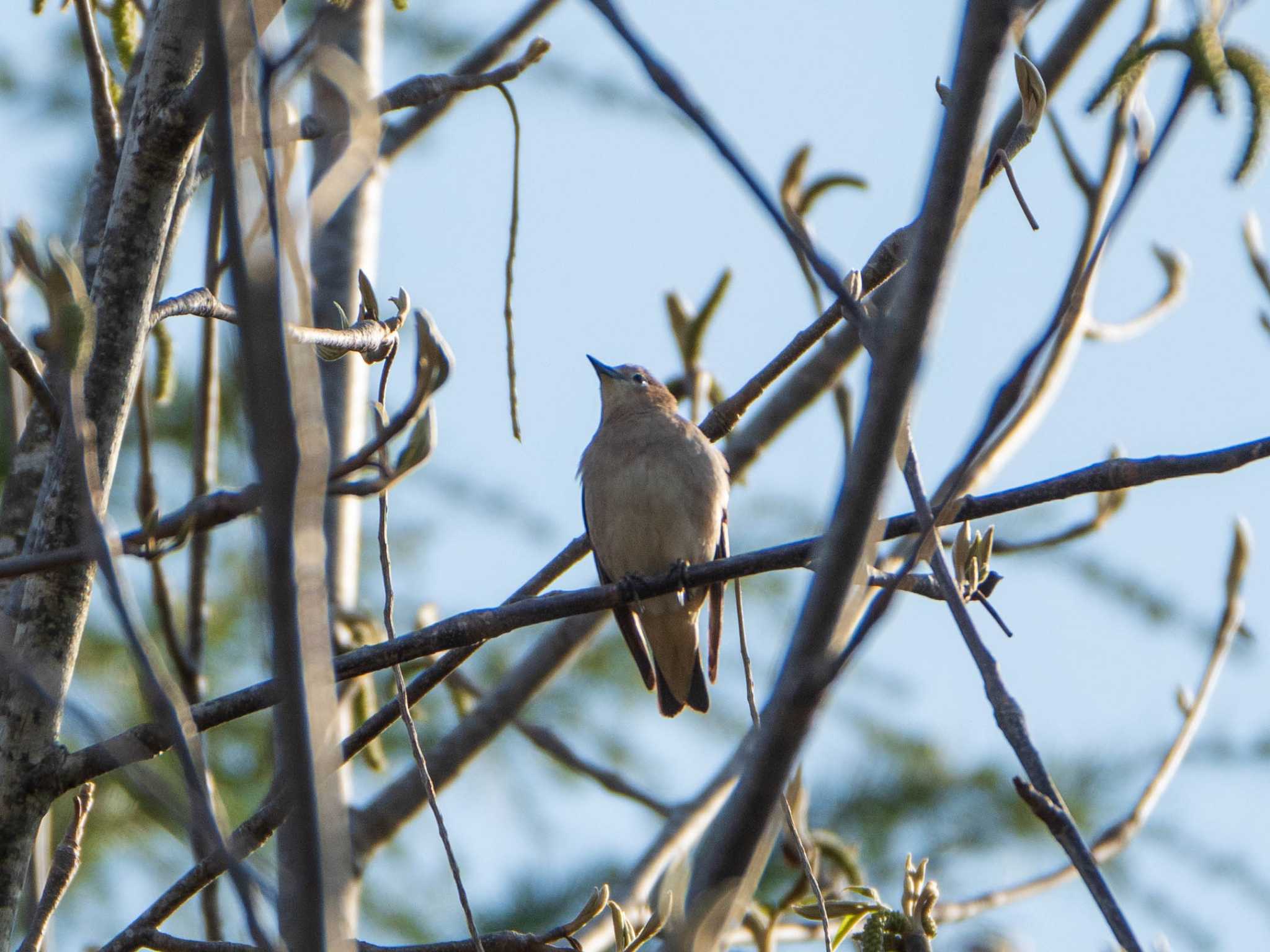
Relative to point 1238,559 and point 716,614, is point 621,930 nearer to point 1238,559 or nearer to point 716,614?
point 1238,559

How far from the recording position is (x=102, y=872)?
5648 mm

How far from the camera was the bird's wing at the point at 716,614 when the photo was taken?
5.44 metres

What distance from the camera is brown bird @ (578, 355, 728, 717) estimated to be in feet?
18.2

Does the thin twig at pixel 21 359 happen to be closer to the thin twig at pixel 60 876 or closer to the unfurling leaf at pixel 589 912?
the thin twig at pixel 60 876

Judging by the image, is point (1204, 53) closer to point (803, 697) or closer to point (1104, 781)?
point (803, 697)

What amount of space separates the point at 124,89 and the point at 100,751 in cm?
151

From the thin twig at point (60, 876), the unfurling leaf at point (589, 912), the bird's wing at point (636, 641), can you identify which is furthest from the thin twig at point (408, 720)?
Result: the bird's wing at point (636, 641)

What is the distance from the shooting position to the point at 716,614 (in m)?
5.58

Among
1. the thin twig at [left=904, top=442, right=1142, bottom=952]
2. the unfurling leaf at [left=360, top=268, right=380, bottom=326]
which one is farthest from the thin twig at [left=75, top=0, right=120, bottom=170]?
the thin twig at [left=904, top=442, right=1142, bottom=952]

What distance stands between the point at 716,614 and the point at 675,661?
1.35ft

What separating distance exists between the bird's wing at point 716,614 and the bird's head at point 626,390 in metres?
0.88

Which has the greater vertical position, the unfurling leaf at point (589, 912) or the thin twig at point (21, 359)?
the thin twig at point (21, 359)

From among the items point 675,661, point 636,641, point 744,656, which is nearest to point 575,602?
point 744,656

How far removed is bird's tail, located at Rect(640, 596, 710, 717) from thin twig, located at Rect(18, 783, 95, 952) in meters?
3.74
